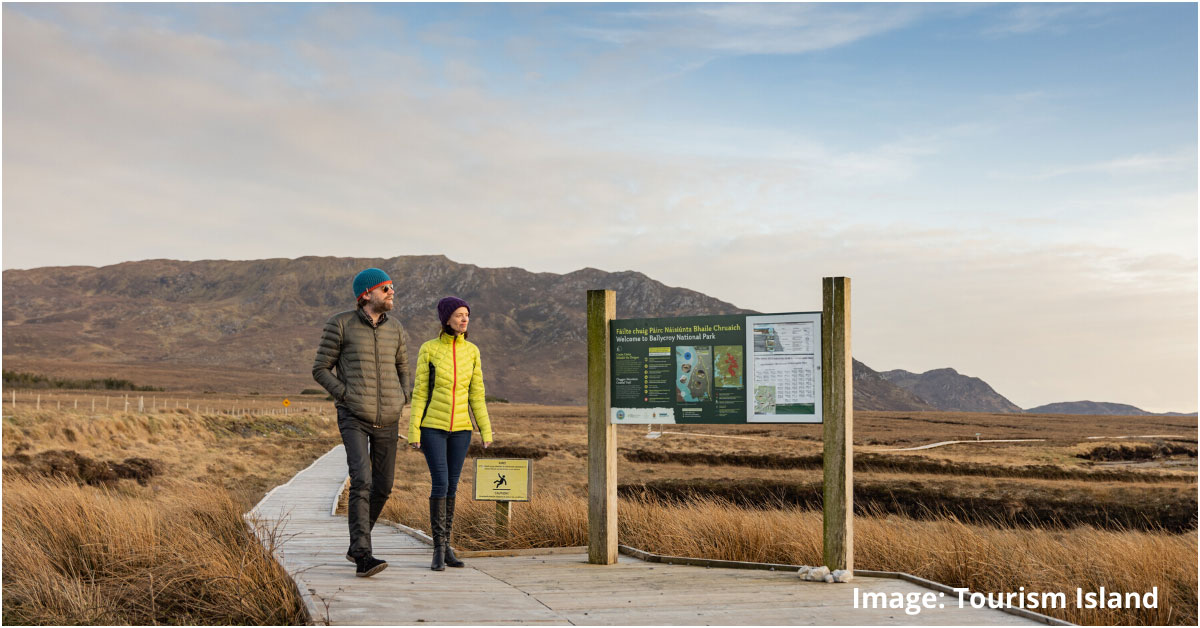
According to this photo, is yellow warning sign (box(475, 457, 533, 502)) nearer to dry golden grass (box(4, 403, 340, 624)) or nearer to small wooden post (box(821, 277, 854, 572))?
dry golden grass (box(4, 403, 340, 624))

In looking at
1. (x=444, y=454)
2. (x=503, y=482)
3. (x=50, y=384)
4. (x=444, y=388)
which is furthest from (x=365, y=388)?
(x=50, y=384)

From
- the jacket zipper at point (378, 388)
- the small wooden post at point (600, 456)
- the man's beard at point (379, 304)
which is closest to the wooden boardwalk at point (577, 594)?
the small wooden post at point (600, 456)

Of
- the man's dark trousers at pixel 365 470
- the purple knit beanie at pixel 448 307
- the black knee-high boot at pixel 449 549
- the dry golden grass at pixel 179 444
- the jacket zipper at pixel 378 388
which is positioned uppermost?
the purple knit beanie at pixel 448 307

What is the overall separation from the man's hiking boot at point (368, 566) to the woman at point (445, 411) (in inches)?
22.8

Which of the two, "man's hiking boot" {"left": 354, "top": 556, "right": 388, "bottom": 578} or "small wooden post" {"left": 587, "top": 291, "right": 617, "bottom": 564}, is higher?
"small wooden post" {"left": 587, "top": 291, "right": 617, "bottom": 564}

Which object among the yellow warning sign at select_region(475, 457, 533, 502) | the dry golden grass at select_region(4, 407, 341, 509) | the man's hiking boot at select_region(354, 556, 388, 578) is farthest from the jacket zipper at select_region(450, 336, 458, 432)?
the dry golden grass at select_region(4, 407, 341, 509)

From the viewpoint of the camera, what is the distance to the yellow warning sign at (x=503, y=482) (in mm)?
9195

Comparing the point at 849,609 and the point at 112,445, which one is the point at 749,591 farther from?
the point at 112,445

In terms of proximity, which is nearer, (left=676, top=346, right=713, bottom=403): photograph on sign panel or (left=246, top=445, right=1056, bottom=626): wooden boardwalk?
(left=246, top=445, right=1056, bottom=626): wooden boardwalk

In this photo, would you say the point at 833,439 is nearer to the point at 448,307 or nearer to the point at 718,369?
the point at 718,369

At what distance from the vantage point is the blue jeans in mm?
6879

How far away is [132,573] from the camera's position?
6.00 meters

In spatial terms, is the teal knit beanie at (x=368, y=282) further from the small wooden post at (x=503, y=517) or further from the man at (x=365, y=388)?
the small wooden post at (x=503, y=517)

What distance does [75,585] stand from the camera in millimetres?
5730
